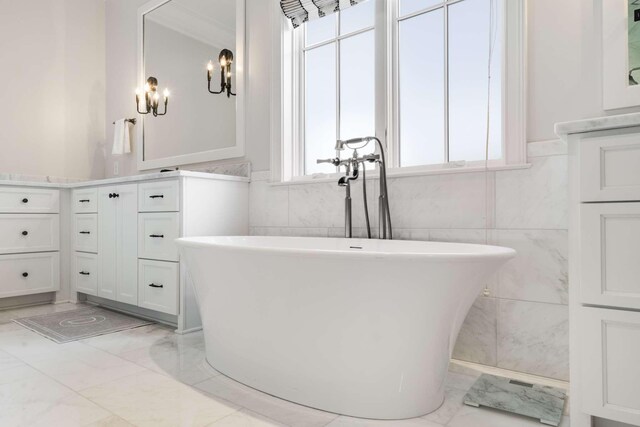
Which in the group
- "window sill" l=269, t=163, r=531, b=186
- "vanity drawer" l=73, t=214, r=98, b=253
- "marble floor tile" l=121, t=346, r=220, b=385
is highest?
"window sill" l=269, t=163, r=531, b=186

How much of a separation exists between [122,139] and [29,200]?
35.3 inches

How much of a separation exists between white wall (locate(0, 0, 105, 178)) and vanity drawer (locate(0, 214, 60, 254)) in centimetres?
60

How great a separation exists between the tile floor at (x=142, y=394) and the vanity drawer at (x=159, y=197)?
0.79 meters

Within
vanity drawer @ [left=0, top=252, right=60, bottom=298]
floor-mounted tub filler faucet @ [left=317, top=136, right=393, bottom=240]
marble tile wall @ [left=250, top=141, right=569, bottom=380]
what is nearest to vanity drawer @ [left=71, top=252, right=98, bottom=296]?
vanity drawer @ [left=0, top=252, right=60, bottom=298]

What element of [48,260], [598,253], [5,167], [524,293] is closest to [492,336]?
[524,293]

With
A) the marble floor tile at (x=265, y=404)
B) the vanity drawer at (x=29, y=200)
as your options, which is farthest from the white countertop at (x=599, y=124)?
the vanity drawer at (x=29, y=200)

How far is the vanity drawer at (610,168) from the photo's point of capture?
110 centimetres

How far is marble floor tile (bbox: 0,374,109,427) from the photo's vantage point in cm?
134

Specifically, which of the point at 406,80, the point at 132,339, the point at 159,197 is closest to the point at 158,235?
the point at 159,197

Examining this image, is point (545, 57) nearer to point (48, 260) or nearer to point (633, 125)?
point (633, 125)

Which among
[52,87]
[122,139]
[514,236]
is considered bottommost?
[514,236]

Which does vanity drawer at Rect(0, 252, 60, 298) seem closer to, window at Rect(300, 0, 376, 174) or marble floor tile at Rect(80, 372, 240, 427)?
marble floor tile at Rect(80, 372, 240, 427)

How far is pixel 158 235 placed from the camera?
2.46 m

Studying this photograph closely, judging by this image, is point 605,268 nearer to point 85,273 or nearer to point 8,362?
point 8,362
